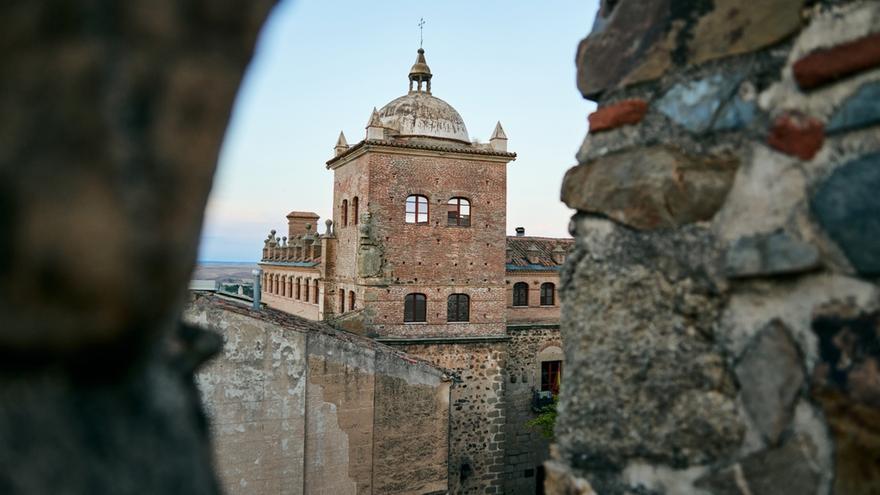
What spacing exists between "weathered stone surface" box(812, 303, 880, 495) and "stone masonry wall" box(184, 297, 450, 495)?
940 centimetres

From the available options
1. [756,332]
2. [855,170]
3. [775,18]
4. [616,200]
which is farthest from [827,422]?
[775,18]

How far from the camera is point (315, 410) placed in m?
10.7

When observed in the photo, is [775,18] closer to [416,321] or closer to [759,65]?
[759,65]

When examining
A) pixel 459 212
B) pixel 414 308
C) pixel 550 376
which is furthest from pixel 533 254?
pixel 414 308

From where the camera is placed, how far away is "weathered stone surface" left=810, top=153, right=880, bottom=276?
1.29 m

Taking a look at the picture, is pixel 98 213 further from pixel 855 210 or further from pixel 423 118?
pixel 423 118

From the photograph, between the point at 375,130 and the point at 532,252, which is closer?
the point at 375,130

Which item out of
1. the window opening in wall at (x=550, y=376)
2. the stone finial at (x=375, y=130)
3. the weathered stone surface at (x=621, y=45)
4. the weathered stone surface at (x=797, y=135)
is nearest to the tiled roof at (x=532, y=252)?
the window opening in wall at (x=550, y=376)

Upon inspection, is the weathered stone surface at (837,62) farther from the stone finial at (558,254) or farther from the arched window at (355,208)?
the stone finial at (558,254)

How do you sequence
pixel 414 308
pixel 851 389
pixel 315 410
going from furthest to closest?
pixel 414 308 → pixel 315 410 → pixel 851 389

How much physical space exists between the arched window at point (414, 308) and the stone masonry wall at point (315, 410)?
22.9 feet

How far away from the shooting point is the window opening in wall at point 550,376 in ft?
69.6

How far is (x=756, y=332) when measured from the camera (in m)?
1.48

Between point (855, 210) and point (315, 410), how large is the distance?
33.6ft
